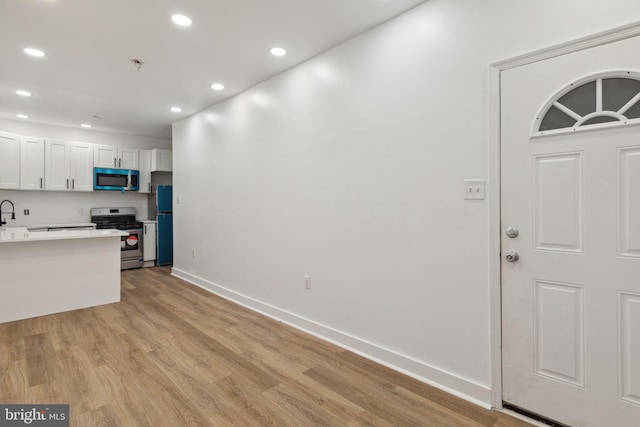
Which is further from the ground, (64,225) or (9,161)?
(9,161)

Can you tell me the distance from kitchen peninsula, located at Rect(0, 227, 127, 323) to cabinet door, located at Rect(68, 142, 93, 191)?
6.98 feet

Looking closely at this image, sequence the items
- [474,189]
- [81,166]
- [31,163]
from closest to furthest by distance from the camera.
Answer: [474,189] → [31,163] → [81,166]

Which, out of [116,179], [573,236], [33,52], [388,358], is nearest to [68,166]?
[116,179]

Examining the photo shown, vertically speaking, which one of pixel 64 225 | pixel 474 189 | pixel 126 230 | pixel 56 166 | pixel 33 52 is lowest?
pixel 126 230

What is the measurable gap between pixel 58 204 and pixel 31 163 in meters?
0.85

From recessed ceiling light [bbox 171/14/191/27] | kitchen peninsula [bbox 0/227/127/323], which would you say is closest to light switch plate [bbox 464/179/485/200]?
recessed ceiling light [bbox 171/14/191/27]

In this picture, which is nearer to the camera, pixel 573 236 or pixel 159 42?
pixel 573 236

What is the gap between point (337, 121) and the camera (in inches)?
111

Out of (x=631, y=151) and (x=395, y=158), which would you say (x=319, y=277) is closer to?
(x=395, y=158)

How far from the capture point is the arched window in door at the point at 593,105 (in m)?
1.54

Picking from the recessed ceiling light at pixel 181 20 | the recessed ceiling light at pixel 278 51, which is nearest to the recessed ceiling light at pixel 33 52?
the recessed ceiling light at pixel 181 20

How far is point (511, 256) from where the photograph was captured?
189cm

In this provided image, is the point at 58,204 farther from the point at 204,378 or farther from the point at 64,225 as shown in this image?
the point at 204,378

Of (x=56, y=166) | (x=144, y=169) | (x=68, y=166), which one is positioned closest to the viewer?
(x=56, y=166)
